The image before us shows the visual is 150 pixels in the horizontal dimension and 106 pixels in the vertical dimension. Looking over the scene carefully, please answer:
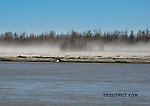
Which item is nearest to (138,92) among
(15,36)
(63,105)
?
(63,105)

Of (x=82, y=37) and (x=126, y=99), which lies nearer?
(x=126, y=99)

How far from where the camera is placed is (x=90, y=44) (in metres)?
111

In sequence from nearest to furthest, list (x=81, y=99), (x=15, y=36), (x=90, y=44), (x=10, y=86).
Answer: (x=81, y=99) → (x=10, y=86) → (x=90, y=44) → (x=15, y=36)

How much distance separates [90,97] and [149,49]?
280 ft

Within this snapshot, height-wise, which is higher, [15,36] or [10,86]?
[15,36]

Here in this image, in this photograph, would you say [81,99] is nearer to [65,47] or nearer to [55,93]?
[55,93]

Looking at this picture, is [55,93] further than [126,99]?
Yes

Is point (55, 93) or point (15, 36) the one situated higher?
point (15, 36)

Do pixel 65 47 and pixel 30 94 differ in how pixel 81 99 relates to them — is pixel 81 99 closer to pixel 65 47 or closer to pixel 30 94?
pixel 30 94

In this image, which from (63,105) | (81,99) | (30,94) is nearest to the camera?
(63,105)

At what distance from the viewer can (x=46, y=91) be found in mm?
15984

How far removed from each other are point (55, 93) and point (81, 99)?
179 cm

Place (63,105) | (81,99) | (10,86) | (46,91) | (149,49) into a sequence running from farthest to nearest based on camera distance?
(149,49) < (10,86) < (46,91) < (81,99) < (63,105)

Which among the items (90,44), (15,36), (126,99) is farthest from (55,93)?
(15,36)
